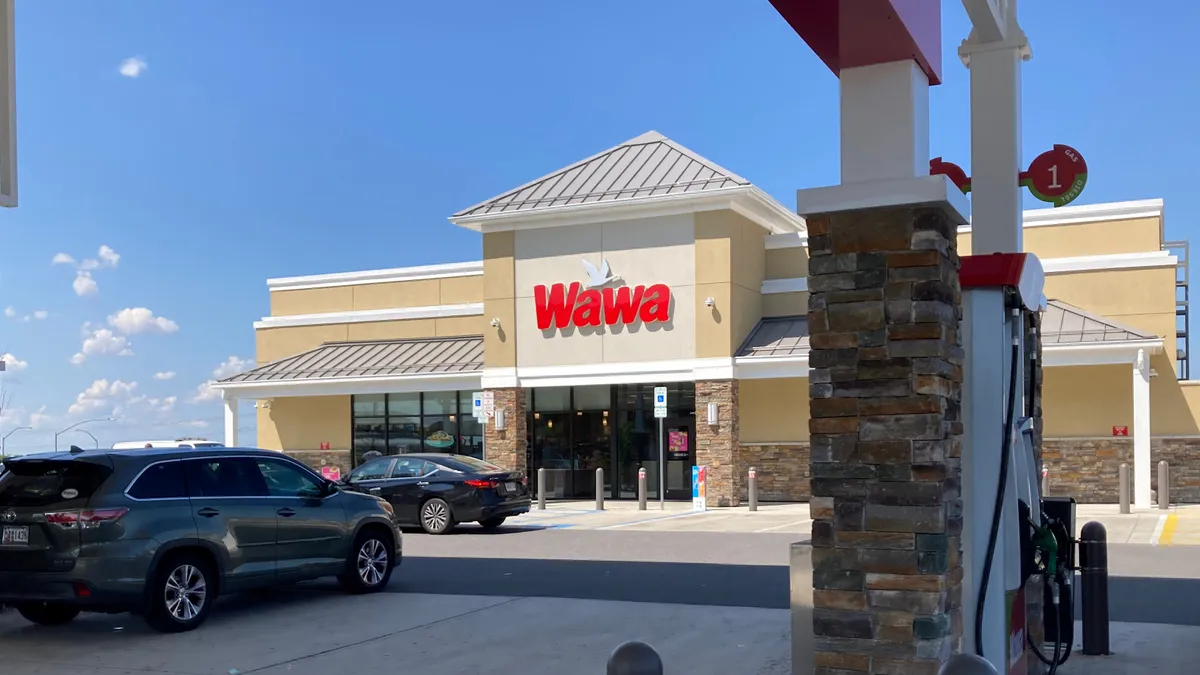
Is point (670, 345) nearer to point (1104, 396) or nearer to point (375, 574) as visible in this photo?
point (1104, 396)

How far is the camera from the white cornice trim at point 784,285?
2628cm

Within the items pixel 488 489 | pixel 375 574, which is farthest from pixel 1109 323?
pixel 375 574

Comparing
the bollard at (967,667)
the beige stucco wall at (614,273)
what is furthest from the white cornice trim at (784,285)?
the bollard at (967,667)

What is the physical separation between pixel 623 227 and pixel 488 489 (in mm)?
8749

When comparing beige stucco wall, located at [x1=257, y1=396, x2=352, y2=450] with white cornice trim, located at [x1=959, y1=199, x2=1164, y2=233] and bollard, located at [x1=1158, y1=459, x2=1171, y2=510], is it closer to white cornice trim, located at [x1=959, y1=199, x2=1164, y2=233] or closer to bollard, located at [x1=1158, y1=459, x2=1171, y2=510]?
white cornice trim, located at [x1=959, y1=199, x2=1164, y2=233]

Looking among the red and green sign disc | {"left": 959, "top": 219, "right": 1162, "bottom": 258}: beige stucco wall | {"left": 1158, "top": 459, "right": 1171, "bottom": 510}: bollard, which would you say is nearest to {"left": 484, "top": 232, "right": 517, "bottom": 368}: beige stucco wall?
{"left": 959, "top": 219, "right": 1162, "bottom": 258}: beige stucco wall

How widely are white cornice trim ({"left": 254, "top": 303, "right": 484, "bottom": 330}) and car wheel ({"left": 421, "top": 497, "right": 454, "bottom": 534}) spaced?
1130cm

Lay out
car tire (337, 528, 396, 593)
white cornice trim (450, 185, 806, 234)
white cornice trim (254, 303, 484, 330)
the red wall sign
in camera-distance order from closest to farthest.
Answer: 1. car tire (337, 528, 396, 593)
2. white cornice trim (450, 185, 806, 234)
3. the red wall sign
4. white cornice trim (254, 303, 484, 330)

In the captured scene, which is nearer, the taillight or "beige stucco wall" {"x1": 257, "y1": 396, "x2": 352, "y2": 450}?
the taillight

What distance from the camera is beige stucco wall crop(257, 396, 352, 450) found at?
31516 millimetres

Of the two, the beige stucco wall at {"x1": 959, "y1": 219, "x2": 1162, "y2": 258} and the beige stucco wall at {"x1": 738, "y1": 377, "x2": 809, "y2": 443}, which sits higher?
the beige stucco wall at {"x1": 959, "y1": 219, "x2": 1162, "y2": 258}

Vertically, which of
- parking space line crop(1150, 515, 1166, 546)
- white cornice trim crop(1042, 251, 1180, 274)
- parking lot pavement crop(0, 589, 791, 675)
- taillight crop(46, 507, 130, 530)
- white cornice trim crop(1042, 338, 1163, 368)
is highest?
white cornice trim crop(1042, 251, 1180, 274)

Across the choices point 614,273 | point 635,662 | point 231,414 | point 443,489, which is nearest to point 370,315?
point 231,414

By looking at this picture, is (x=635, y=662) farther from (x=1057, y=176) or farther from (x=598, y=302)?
(x=598, y=302)
